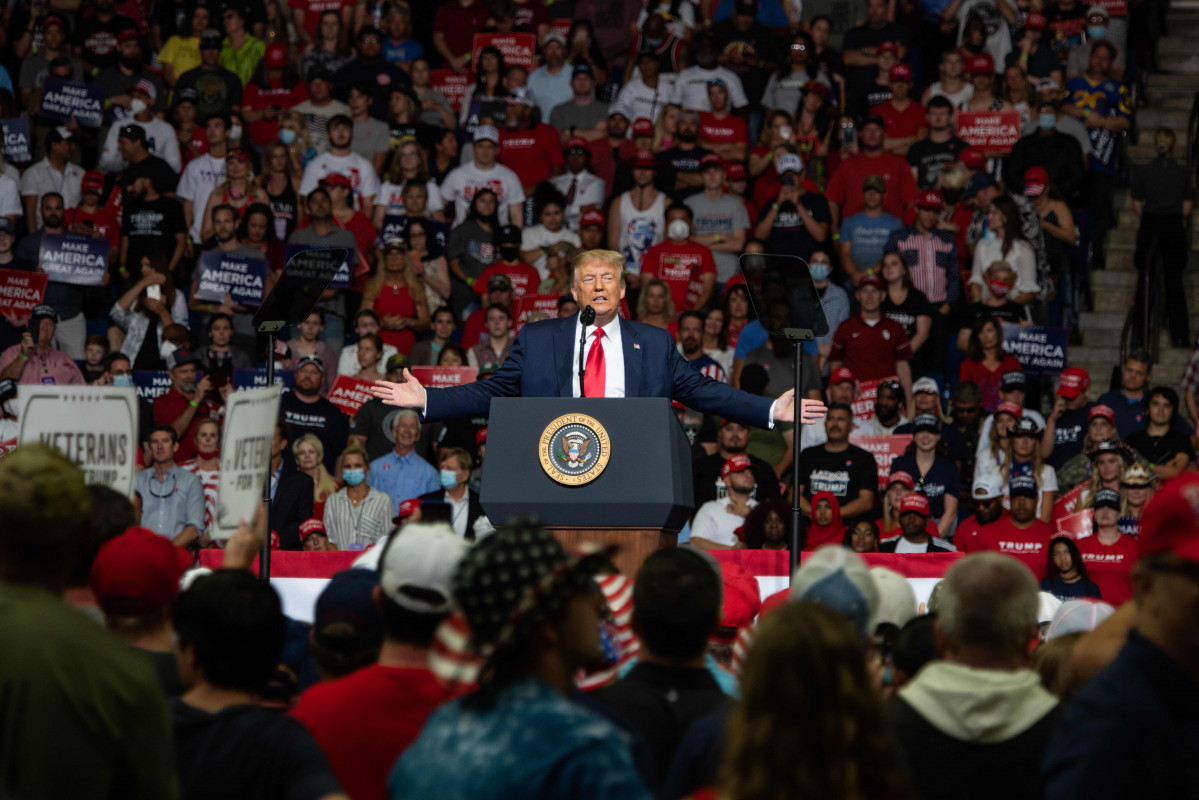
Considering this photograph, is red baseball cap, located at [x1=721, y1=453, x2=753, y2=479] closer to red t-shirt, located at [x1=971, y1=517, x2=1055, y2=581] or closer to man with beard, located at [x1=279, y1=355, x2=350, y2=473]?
red t-shirt, located at [x1=971, y1=517, x2=1055, y2=581]

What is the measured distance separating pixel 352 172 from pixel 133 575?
10905mm

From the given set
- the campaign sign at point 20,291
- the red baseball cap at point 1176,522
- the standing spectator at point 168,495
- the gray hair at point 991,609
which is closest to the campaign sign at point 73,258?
the campaign sign at point 20,291

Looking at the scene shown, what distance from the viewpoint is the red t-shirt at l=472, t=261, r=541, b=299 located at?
12477 mm

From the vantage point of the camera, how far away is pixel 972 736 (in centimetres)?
279

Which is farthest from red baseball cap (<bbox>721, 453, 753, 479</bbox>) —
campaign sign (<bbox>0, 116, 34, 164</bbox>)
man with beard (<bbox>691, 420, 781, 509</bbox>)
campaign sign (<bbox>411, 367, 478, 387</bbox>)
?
campaign sign (<bbox>0, 116, 34, 164</bbox>)

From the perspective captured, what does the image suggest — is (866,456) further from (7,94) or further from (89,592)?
(7,94)

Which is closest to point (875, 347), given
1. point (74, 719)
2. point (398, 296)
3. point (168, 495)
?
point (398, 296)

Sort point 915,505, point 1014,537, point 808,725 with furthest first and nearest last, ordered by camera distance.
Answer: point 1014,537
point 915,505
point 808,725

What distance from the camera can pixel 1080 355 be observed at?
1317 centimetres

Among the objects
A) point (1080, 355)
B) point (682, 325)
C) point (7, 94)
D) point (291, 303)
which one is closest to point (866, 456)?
point (682, 325)

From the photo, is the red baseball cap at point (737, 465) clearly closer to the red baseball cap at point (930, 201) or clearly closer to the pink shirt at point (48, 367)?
the red baseball cap at point (930, 201)

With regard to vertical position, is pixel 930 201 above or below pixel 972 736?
above

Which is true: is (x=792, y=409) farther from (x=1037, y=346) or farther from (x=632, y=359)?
(x=1037, y=346)

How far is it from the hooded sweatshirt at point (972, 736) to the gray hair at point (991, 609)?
6 centimetres
